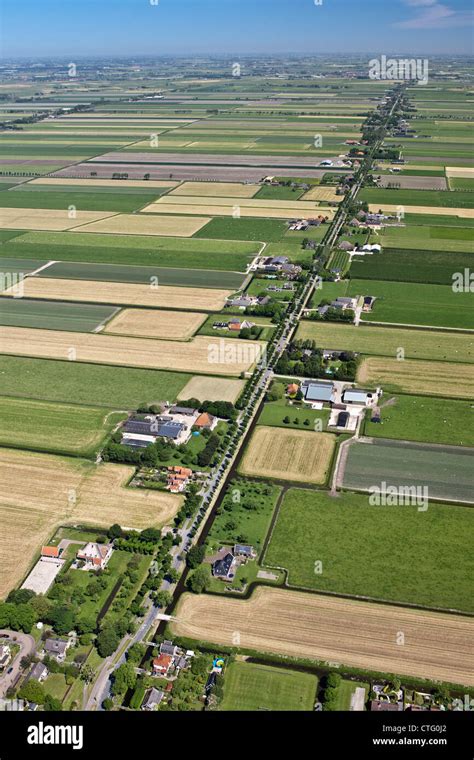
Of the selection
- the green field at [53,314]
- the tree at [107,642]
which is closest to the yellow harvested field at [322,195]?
the green field at [53,314]

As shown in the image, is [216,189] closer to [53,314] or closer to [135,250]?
[135,250]

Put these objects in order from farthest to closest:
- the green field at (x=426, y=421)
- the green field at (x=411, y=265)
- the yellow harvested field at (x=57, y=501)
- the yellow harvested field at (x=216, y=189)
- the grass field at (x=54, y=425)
→ 1. the yellow harvested field at (x=216, y=189)
2. the green field at (x=411, y=265)
3. the green field at (x=426, y=421)
4. the grass field at (x=54, y=425)
5. the yellow harvested field at (x=57, y=501)

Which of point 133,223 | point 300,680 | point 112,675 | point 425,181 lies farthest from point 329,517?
point 425,181

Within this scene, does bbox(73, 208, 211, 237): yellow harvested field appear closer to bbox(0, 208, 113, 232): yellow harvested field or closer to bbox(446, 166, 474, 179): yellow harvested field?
bbox(0, 208, 113, 232): yellow harvested field

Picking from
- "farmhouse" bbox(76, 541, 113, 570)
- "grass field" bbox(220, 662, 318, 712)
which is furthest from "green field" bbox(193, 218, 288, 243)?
"grass field" bbox(220, 662, 318, 712)

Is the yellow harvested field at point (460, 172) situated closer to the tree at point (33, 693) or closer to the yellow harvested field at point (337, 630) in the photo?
the yellow harvested field at point (337, 630)

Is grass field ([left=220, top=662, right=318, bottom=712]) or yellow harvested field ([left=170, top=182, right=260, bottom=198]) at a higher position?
yellow harvested field ([left=170, top=182, right=260, bottom=198])
